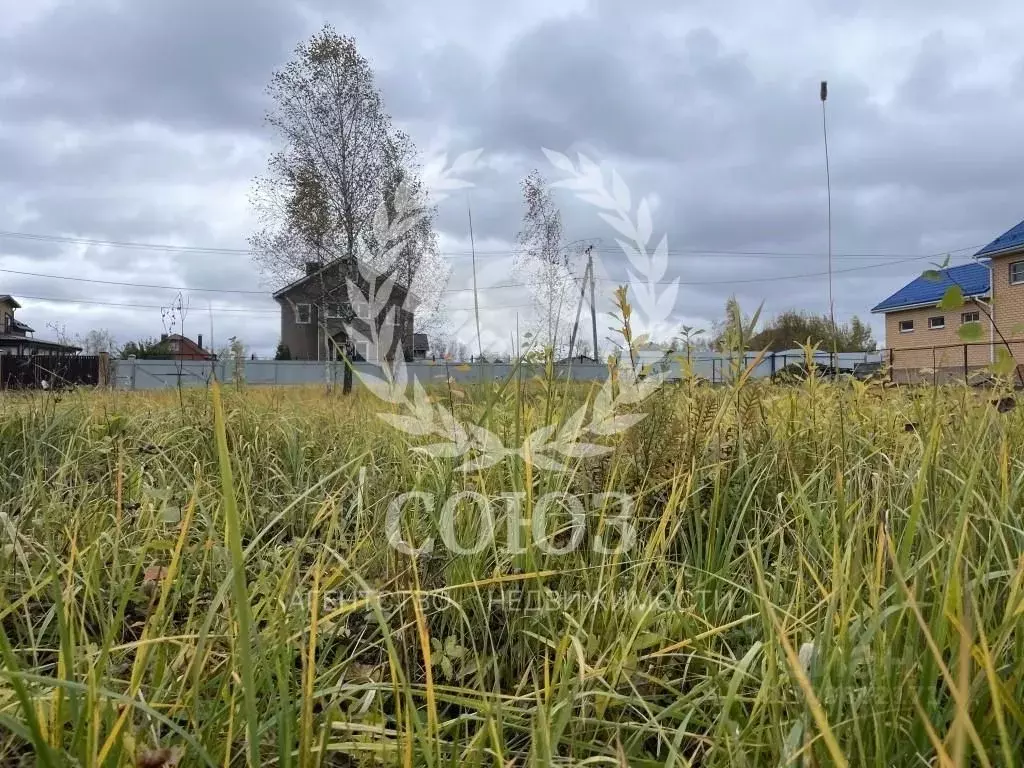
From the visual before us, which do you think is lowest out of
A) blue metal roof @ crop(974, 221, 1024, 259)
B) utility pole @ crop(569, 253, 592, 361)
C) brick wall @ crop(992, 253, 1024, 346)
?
utility pole @ crop(569, 253, 592, 361)

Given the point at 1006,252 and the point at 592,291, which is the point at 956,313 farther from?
the point at 592,291

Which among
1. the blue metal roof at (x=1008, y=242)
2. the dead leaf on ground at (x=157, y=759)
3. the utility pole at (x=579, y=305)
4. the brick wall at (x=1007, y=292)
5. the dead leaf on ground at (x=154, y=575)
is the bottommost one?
the dead leaf on ground at (x=157, y=759)

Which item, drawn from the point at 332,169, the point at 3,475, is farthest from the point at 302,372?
the point at 3,475

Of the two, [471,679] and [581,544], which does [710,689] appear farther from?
[581,544]

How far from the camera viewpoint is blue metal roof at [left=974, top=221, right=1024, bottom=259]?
1635 cm

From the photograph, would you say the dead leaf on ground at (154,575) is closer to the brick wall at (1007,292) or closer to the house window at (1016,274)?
the brick wall at (1007,292)

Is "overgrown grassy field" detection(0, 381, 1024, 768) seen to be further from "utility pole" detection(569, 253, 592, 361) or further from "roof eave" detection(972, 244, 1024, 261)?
"roof eave" detection(972, 244, 1024, 261)

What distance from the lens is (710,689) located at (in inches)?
31.9

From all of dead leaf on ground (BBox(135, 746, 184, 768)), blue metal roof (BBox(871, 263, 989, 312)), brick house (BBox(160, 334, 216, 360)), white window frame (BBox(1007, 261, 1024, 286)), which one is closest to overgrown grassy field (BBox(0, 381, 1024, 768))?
dead leaf on ground (BBox(135, 746, 184, 768))

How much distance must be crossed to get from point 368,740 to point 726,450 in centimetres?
111

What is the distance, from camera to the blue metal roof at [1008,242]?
16.3m

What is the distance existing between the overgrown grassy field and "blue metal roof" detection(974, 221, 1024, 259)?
63.5 feet

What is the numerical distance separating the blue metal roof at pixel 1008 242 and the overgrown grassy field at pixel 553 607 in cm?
1936

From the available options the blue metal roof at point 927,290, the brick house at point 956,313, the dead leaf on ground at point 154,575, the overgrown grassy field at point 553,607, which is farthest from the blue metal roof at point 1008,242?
the dead leaf on ground at point 154,575
